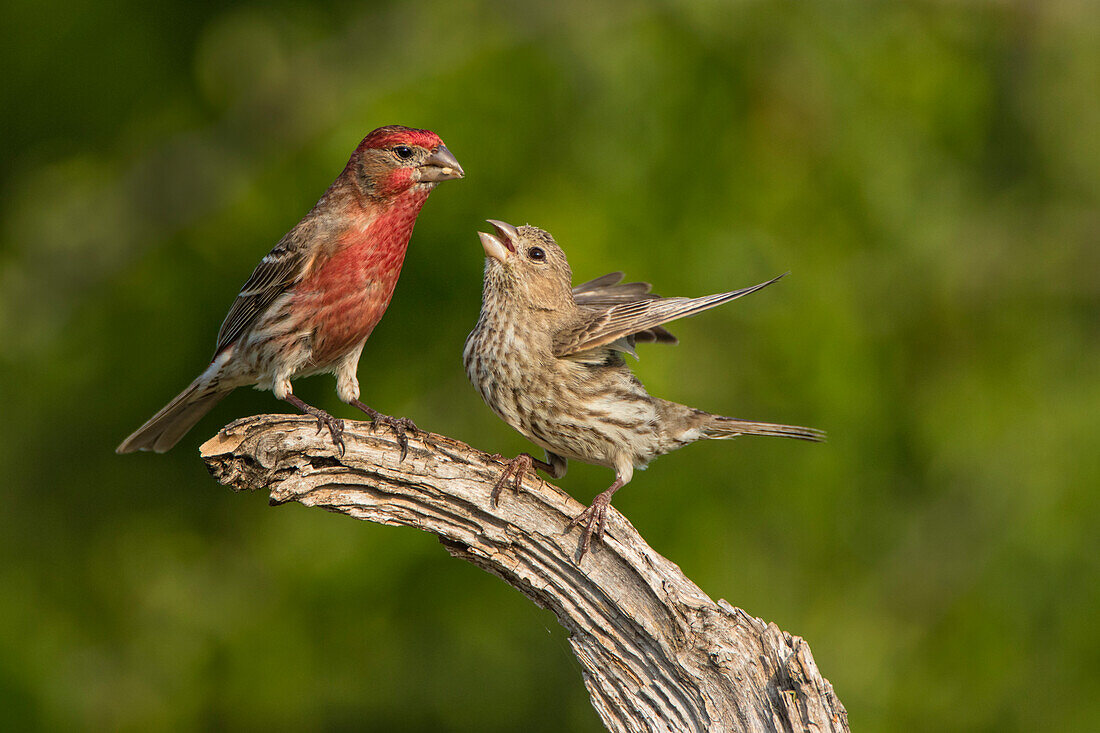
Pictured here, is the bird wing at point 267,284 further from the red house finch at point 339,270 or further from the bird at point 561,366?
the bird at point 561,366

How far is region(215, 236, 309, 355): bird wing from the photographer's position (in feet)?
17.1

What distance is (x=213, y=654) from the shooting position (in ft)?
25.9

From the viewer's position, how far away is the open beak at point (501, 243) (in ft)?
17.6

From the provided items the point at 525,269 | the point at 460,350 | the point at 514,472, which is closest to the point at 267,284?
the point at 525,269

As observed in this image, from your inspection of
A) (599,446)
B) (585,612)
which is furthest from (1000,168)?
(585,612)

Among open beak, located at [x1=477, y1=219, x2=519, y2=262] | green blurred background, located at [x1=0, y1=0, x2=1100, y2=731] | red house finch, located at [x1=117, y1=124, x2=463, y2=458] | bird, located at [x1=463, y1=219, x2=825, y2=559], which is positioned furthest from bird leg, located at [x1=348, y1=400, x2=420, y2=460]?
green blurred background, located at [x1=0, y1=0, x2=1100, y2=731]

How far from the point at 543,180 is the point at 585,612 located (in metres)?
3.41

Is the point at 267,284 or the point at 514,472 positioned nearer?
the point at 514,472

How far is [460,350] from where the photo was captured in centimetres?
735

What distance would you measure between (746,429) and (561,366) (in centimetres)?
109

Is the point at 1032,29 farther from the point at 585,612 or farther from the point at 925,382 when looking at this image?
the point at 585,612

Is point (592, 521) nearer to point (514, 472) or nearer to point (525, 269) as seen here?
point (514, 472)

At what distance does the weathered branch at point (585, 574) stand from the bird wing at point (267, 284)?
867mm

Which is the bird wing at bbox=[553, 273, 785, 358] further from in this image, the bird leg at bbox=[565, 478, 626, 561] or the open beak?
the bird leg at bbox=[565, 478, 626, 561]
